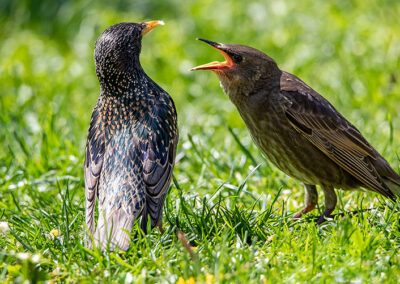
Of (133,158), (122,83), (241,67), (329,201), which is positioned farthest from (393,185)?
(122,83)

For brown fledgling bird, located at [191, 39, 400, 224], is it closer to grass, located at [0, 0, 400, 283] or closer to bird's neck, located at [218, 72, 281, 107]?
bird's neck, located at [218, 72, 281, 107]

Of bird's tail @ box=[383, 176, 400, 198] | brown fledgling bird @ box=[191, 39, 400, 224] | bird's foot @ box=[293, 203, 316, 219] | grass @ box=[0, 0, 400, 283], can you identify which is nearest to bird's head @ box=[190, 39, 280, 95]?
brown fledgling bird @ box=[191, 39, 400, 224]

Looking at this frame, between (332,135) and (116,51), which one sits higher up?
(116,51)

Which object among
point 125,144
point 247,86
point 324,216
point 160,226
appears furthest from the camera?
point 247,86

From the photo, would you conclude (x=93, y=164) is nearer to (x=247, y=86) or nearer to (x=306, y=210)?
(x=247, y=86)

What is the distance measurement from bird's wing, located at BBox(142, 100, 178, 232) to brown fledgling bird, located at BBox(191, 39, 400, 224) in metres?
0.58

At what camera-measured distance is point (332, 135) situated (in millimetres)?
5105

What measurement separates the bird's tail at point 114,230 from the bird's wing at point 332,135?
1.62m

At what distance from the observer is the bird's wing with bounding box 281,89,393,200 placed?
494 cm

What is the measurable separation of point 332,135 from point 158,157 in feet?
5.05

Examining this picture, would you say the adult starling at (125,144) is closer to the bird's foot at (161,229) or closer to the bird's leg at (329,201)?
the bird's foot at (161,229)

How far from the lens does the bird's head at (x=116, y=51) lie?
4.72 meters

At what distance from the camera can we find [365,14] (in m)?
9.23

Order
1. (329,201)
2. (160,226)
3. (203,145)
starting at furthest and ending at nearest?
(203,145) → (329,201) → (160,226)
